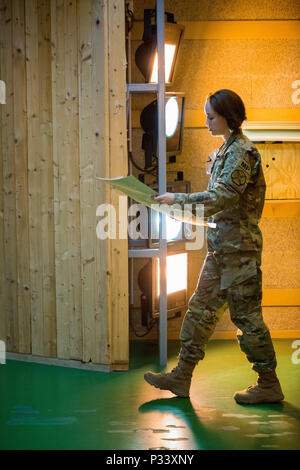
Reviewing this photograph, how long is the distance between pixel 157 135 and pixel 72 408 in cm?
200

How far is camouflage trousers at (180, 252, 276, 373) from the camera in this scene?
342 cm

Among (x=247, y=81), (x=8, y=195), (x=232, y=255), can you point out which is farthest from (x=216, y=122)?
(x=247, y=81)

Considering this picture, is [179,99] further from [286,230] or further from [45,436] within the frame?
[45,436]

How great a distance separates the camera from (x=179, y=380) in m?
3.67

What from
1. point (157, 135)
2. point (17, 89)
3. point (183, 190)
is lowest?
point (183, 190)

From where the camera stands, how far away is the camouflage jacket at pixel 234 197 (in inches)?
125

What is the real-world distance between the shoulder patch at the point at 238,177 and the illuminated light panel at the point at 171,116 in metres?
1.52

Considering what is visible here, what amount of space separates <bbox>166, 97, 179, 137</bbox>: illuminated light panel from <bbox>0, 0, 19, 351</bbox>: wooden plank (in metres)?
1.12

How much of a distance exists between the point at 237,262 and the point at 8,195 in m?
1.91

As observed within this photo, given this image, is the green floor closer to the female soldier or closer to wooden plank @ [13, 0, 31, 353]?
the female soldier
